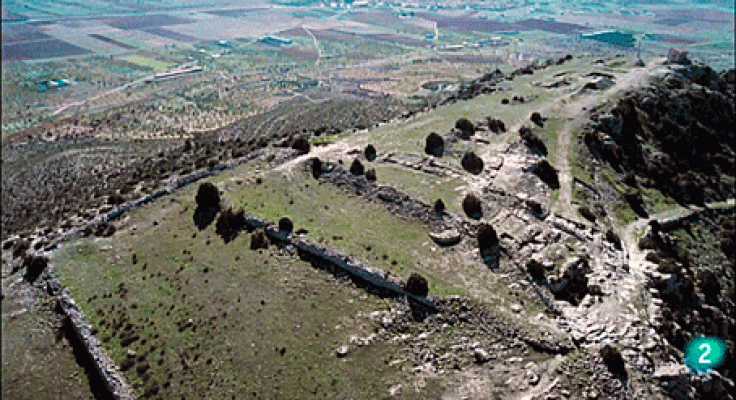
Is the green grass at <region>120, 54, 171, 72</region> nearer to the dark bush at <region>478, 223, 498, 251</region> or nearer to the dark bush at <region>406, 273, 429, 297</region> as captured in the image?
the dark bush at <region>478, 223, 498, 251</region>

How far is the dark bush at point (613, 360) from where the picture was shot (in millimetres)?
31031

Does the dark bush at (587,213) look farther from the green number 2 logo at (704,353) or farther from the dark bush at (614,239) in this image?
the green number 2 logo at (704,353)

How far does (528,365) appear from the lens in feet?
102

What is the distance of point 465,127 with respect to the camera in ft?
205

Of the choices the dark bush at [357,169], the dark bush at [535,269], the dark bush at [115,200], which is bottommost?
the dark bush at [115,200]

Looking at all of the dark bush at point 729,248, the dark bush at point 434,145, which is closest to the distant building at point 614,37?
the dark bush at point 729,248

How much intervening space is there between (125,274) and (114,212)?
10.6m

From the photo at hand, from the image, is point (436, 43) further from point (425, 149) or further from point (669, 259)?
point (669, 259)

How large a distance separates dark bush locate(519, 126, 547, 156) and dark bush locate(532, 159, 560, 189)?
5.29 meters

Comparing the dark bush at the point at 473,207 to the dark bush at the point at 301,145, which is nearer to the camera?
the dark bush at the point at 473,207

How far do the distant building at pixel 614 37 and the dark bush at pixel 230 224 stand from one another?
561 ft

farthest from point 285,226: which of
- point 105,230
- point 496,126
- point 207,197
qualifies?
point 496,126

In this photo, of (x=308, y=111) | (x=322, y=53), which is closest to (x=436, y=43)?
(x=322, y=53)

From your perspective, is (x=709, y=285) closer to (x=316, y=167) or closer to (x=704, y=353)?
(x=704, y=353)
